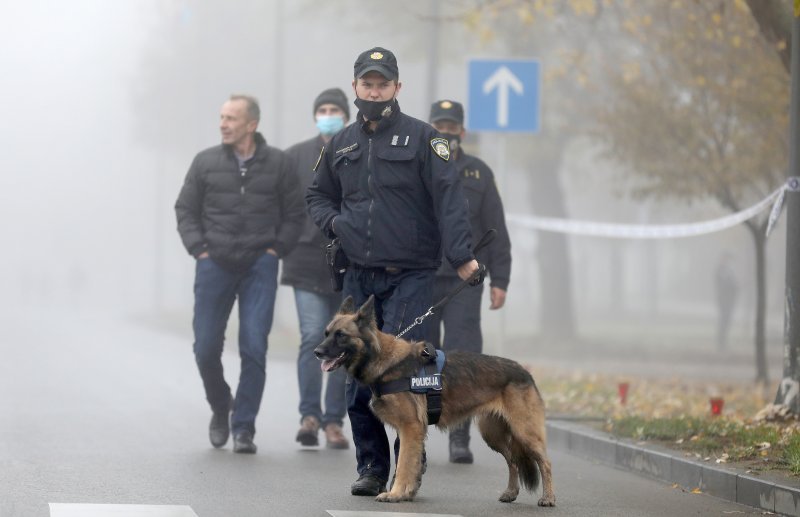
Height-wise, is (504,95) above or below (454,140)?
above

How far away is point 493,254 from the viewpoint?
1029 cm

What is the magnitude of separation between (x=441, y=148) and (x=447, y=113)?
2.29 m

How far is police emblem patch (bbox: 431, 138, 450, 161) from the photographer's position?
7867mm

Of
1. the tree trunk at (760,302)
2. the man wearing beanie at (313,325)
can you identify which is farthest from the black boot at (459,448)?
the tree trunk at (760,302)

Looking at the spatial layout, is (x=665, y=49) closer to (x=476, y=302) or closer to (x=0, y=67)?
(x=476, y=302)

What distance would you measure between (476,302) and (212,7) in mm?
34237

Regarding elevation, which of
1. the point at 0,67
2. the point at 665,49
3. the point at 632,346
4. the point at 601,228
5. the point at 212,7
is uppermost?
the point at 0,67

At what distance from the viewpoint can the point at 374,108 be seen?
784 centimetres

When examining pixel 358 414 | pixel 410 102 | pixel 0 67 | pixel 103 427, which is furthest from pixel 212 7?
pixel 0 67

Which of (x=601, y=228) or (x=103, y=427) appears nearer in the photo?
(x=103, y=427)

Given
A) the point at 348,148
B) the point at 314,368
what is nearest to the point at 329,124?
the point at 314,368

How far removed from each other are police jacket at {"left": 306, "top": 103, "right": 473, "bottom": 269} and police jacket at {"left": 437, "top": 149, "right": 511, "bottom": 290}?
2.14m

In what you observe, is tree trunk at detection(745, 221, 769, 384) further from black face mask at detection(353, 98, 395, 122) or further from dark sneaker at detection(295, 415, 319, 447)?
black face mask at detection(353, 98, 395, 122)

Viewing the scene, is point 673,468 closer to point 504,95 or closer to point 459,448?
point 459,448
